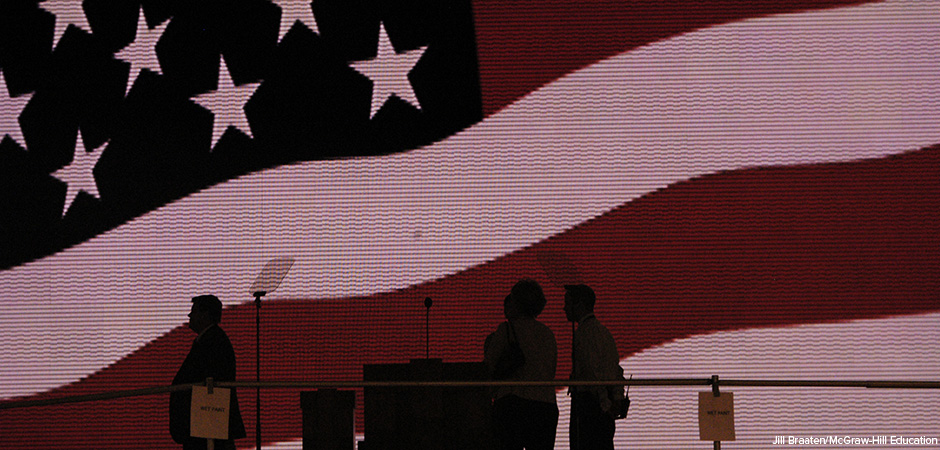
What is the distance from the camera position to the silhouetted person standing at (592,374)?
3.81 m

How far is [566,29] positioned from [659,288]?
1.83m

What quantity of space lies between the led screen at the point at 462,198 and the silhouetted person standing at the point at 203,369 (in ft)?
4.33

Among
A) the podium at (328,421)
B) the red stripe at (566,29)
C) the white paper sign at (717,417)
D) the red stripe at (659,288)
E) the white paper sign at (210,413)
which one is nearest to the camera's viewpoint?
the white paper sign at (210,413)

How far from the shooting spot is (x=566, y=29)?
223 inches

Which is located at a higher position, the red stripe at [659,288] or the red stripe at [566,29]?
the red stripe at [566,29]

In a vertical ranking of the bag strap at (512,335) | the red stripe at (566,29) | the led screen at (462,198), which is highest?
the red stripe at (566,29)

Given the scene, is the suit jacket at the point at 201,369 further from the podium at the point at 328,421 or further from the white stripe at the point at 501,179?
the white stripe at the point at 501,179

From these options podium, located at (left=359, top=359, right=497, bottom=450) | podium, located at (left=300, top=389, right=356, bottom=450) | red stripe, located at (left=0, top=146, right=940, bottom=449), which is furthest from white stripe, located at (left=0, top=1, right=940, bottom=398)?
podium, located at (left=359, top=359, right=497, bottom=450)

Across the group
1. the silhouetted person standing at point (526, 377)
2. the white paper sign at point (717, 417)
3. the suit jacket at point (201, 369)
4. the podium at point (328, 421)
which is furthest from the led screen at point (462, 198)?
the white paper sign at point (717, 417)

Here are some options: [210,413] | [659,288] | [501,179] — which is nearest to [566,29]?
[501,179]

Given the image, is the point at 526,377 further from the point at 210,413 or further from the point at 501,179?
the point at 501,179

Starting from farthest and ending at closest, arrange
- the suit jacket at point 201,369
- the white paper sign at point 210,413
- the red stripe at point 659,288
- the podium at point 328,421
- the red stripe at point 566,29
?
the red stripe at point 566,29, the red stripe at point 659,288, the podium at point 328,421, the suit jacket at point 201,369, the white paper sign at point 210,413

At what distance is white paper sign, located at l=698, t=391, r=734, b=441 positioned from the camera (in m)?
2.87

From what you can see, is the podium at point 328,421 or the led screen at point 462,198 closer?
the podium at point 328,421
